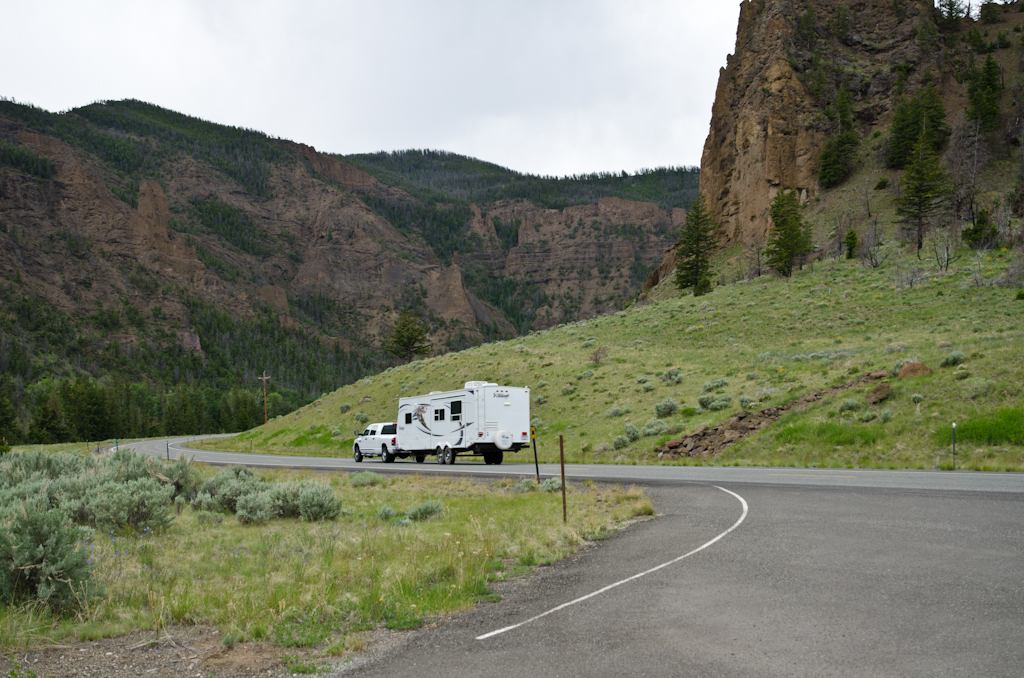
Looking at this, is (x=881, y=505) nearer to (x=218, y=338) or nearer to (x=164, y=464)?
(x=164, y=464)

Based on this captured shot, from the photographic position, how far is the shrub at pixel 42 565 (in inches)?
238

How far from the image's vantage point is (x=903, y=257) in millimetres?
50406

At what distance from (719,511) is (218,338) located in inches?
5884

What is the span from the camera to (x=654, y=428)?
26.0 m

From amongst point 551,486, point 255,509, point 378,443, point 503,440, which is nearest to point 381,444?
point 378,443

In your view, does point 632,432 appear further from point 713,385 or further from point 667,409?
point 713,385

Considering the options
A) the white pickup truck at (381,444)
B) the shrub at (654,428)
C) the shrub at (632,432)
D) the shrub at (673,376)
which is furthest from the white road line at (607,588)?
the white pickup truck at (381,444)

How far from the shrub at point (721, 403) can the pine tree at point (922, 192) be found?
34395 millimetres

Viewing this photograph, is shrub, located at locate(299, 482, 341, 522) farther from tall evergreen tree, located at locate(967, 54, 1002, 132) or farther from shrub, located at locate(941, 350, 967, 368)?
tall evergreen tree, located at locate(967, 54, 1002, 132)

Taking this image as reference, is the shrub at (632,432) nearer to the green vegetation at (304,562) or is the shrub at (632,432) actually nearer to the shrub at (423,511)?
the green vegetation at (304,562)

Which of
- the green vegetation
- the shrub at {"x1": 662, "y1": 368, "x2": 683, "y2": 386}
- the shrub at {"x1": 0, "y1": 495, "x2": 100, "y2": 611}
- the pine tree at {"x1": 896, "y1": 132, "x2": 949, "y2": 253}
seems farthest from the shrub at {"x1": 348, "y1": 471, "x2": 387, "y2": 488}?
the pine tree at {"x1": 896, "y1": 132, "x2": 949, "y2": 253}

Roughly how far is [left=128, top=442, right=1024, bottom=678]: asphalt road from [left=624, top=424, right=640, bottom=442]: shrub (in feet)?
50.0

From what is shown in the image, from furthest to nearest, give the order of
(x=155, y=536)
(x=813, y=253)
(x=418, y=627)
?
1. (x=813, y=253)
2. (x=155, y=536)
3. (x=418, y=627)

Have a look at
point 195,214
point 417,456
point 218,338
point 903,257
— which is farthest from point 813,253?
point 195,214
